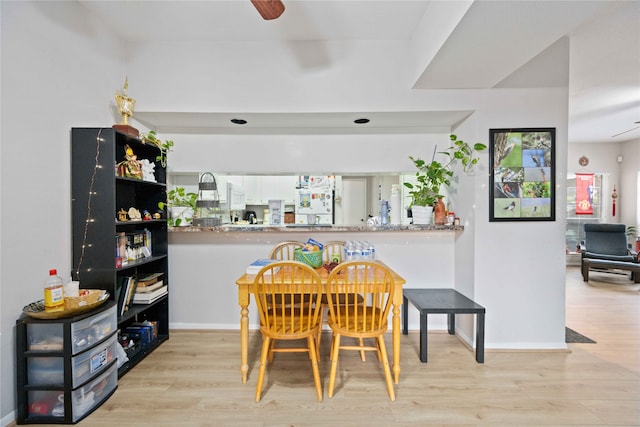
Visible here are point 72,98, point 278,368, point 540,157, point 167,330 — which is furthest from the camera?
point 167,330

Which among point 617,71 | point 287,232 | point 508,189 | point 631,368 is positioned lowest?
point 631,368

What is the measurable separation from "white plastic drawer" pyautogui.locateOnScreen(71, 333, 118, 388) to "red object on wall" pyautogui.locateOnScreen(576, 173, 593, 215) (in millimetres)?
8358

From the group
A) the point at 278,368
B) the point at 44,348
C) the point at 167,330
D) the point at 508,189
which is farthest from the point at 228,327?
the point at 508,189

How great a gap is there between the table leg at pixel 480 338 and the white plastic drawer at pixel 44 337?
2.98 meters

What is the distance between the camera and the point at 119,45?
8.52ft

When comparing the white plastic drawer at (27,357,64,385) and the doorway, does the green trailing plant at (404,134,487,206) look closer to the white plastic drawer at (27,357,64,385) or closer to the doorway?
the doorway

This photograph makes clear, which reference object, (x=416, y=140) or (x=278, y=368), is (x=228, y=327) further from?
(x=416, y=140)

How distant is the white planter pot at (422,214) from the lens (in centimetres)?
284

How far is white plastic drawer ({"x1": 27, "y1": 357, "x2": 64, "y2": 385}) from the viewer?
5.61 ft

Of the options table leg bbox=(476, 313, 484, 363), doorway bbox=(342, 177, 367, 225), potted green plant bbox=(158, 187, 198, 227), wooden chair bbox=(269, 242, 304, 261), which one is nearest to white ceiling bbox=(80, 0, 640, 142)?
potted green plant bbox=(158, 187, 198, 227)

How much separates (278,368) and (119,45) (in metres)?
3.22

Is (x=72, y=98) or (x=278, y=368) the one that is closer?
(x=72, y=98)

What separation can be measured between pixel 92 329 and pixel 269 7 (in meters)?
2.28

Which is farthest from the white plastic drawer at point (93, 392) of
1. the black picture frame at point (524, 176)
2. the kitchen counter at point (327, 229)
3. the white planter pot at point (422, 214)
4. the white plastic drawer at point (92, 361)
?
the black picture frame at point (524, 176)
